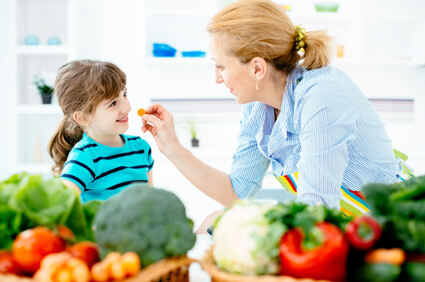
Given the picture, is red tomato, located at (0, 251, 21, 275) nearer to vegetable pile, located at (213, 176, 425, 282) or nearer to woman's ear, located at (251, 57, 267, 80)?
vegetable pile, located at (213, 176, 425, 282)

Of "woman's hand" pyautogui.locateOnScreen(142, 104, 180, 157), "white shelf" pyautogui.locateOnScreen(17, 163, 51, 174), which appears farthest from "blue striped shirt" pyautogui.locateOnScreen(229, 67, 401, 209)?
"white shelf" pyautogui.locateOnScreen(17, 163, 51, 174)

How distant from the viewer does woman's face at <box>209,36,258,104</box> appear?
4.44 feet

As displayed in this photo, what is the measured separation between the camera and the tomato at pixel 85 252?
0.57 m

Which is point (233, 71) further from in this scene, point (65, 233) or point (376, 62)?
point (376, 62)

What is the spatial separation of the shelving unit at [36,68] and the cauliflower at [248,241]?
3.22 m

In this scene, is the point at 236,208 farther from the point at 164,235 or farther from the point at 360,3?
the point at 360,3

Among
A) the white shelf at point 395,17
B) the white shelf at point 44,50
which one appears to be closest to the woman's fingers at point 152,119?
the white shelf at point 44,50

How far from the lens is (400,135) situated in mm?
3959

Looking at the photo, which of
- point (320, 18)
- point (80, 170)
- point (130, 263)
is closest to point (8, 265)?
point (130, 263)

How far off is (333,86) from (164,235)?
0.84 m

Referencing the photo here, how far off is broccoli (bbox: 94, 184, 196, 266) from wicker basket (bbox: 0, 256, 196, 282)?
0.04 feet

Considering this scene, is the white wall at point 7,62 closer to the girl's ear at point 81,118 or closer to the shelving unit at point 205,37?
the shelving unit at point 205,37

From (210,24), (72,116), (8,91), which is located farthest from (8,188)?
(8,91)

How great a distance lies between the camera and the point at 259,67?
1.35m
